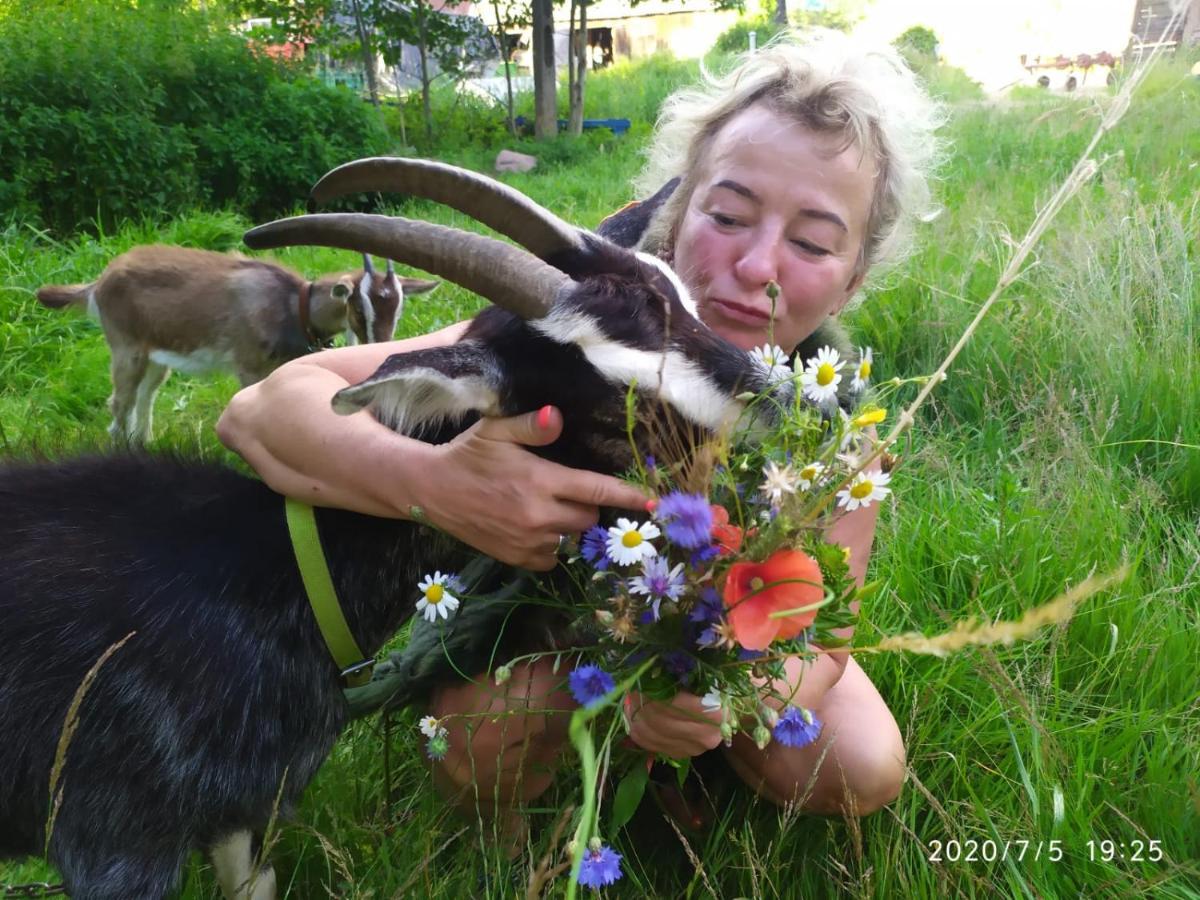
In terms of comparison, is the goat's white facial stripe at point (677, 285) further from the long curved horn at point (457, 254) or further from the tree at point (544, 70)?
the tree at point (544, 70)

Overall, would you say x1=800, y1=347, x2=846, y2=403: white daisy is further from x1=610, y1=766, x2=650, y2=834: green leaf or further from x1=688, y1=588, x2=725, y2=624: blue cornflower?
x1=610, y1=766, x2=650, y2=834: green leaf

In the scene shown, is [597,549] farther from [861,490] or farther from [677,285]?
[677,285]

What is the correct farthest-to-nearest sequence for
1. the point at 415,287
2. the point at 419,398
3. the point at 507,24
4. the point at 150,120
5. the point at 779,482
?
the point at 507,24 → the point at 150,120 → the point at 415,287 → the point at 419,398 → the point at 779,482

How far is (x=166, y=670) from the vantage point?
1.87 metres

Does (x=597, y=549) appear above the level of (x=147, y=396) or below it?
above

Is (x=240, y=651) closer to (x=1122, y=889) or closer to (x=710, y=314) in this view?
(x=710, y=314)

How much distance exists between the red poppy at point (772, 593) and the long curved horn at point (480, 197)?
85 centimetres

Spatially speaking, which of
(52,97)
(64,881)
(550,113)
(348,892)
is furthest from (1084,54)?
(550,113)

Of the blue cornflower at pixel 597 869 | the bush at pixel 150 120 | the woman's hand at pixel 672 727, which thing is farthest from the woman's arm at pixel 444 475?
the bush at pixel 150 120

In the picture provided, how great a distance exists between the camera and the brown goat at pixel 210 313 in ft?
17.0

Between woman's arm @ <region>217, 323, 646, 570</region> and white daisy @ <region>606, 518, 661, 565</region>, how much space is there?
306mm

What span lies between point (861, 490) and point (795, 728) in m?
0.49

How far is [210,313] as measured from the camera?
5348mm

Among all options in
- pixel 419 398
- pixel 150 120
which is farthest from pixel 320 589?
pixel 150 120
